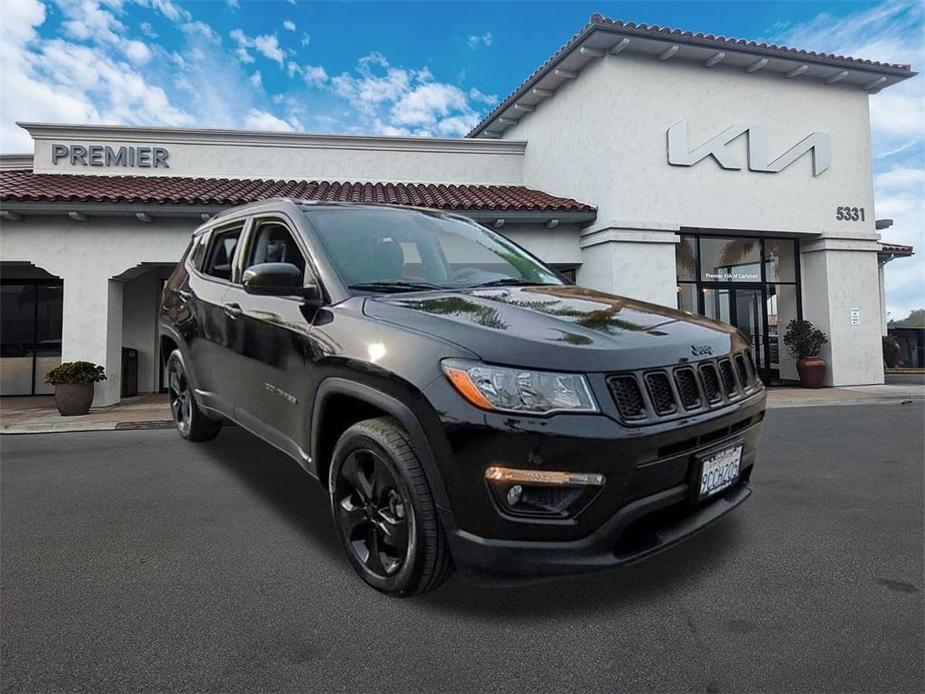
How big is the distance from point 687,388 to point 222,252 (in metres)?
3.47

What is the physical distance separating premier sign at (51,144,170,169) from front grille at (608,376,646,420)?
12.7 m

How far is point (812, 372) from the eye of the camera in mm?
11586

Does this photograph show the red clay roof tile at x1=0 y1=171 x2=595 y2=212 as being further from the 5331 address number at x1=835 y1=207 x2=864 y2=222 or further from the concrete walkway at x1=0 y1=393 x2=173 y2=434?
the 5331 address number at x1=835 y1=207 x2=864 y2=222

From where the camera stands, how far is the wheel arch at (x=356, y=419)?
2.06 meters

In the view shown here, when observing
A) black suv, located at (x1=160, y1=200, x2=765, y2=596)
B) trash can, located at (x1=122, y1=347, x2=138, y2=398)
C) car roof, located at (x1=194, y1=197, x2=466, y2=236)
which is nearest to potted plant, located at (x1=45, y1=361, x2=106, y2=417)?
trash can, located at (x1=122, y1=347, x2=138, y2=398)

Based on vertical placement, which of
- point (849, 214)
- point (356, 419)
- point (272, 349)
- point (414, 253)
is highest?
point (849, 214)

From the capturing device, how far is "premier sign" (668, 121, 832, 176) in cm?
1089

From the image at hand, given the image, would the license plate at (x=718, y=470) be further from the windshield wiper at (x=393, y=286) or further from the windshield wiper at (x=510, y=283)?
the windshield wiper at (x=393, y=286)

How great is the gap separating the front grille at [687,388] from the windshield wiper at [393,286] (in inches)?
51.3

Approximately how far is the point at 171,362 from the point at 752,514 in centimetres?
486

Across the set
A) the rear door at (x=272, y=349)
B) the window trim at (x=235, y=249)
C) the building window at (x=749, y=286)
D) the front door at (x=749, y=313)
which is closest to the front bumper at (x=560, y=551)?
the rear door at (x=272, y=349)

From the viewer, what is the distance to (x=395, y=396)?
2.20 m

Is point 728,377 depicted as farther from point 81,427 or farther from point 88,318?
point 88,318

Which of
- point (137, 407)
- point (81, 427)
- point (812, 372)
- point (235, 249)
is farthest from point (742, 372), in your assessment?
point (812, 372)
